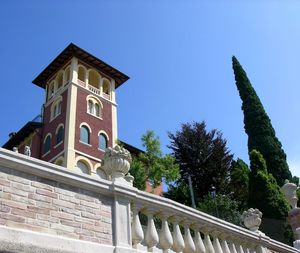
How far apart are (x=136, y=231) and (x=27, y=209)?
160 cm

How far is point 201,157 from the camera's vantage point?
29609mm

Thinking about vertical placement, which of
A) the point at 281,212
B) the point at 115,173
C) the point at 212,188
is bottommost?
the point at 115,173

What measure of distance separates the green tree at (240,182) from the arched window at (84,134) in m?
11.2

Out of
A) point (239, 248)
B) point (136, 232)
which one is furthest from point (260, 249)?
point (136, 232)

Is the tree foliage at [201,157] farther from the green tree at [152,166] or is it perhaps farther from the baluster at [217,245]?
the baluster at [217,245]

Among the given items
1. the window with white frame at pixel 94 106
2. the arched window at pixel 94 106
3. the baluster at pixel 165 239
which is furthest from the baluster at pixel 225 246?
the arched window at pixel 94 106

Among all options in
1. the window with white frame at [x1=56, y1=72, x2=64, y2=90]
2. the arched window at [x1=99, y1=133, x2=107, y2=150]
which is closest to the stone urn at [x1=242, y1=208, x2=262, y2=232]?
the arched window at [x1=99, y1=133, x2=107, y2=150]

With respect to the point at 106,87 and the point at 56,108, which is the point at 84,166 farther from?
the point at 106,87

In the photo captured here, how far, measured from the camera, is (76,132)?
31438 mm

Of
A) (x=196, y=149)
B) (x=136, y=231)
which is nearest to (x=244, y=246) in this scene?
(x=136, y=231)

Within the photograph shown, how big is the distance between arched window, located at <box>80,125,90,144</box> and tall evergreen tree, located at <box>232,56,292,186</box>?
11.7 m

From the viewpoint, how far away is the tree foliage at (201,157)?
28703 mm

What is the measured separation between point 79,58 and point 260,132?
15.8m

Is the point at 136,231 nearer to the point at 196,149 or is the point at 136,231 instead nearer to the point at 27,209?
the point at 27,209
